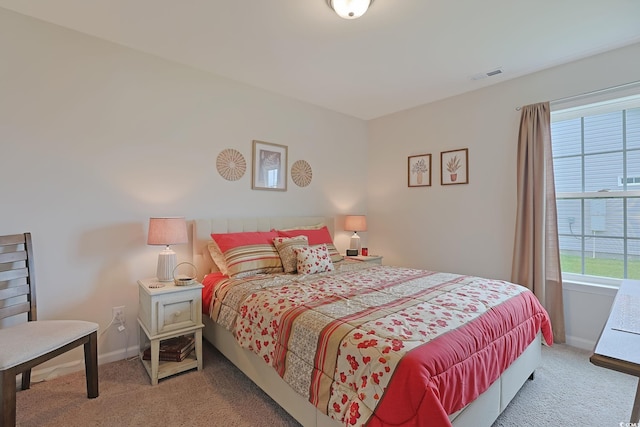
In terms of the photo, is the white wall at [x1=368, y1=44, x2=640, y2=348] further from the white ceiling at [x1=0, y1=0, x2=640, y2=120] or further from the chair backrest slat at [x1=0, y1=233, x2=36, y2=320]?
the chair backrest slat at [x1=0, y1=233, x2=36, y2=320]

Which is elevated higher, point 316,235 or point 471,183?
point 471,183

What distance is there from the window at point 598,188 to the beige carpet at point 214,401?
0.98m

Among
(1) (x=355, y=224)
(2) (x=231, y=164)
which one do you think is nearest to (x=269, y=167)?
(2) (x=231, y=164)

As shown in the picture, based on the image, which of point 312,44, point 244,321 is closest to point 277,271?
point 244,321

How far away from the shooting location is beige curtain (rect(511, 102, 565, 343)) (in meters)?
2.77

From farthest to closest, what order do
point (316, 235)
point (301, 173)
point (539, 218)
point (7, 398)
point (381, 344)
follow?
point (301, 173), point (316, 235), point (539, 218), point (7, 398), point (381, 344)

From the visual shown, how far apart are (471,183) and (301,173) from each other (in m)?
1.97

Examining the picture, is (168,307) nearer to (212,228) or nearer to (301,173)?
(212,228)

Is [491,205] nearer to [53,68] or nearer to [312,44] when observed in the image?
[312,44]

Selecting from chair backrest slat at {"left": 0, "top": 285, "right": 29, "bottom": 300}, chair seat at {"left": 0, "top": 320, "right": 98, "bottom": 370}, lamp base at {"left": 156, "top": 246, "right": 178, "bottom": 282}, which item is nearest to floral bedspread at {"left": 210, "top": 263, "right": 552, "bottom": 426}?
lamp base at {"left": 156, "top": 246, "right": 178, "bottom": 282}

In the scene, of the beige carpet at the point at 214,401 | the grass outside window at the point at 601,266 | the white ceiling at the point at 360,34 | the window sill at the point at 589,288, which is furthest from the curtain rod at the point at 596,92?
the beige carpet at the point at 214,401

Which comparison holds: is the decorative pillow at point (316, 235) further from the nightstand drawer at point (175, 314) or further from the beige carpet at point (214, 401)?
the beige carpet at point (214, 401)

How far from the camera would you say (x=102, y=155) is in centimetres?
A: 238

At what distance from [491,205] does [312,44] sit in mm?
2443
